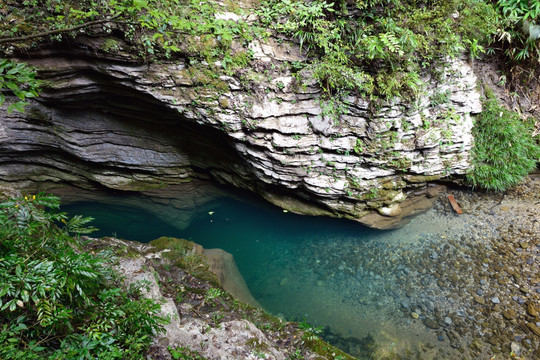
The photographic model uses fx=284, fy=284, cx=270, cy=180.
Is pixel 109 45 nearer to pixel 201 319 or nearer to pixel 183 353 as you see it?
pixel 201 319

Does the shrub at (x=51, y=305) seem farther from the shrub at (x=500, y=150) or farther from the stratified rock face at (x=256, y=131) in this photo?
the shrub at (x=500, y=150)

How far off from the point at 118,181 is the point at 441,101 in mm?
6465

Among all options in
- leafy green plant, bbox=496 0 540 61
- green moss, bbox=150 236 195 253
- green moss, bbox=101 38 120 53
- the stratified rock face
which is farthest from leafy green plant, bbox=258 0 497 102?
green moss, bbox=150 236 195 253

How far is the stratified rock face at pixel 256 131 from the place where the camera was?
437cm

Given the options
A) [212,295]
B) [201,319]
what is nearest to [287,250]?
[212,295]

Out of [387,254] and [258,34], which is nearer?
[258,34]

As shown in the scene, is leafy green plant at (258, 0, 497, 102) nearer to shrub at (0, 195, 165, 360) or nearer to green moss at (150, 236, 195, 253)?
green moss at (150, 236, 195, 253)

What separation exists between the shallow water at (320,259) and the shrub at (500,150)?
1165 millimetres

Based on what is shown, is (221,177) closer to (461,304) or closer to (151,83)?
(151,83)

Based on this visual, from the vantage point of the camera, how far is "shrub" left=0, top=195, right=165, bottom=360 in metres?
1.56

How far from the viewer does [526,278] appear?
172 inches

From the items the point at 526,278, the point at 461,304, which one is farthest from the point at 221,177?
the point at 526,278

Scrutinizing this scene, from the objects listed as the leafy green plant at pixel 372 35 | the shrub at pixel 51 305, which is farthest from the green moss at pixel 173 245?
the leafy green plant at pixel 372 35

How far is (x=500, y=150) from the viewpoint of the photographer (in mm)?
5117
